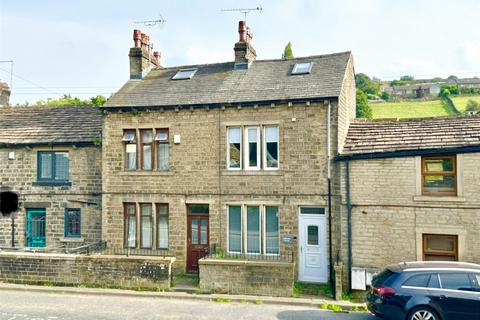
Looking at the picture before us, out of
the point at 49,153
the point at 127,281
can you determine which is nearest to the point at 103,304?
the point at 127,281

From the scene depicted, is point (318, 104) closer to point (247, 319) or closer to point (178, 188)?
point (178, 188)

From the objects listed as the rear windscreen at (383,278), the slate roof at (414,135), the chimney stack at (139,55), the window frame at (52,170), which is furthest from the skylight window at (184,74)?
the rear windscreen at (383,278)

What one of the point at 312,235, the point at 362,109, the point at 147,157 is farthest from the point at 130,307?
the point at 362,109

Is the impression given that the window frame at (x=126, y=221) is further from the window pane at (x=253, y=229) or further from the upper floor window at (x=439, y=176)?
the upper floor window at (x=439, y=176)

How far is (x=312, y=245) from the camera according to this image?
48.1 feet

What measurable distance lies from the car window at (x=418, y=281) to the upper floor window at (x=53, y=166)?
13979mm

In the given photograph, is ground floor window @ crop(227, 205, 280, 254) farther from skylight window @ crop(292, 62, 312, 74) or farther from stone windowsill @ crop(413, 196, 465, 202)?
skylight window @ crop(292, 62, 312, 74)

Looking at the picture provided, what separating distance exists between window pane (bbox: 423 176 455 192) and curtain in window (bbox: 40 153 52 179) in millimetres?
15031

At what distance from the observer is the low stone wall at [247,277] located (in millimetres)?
12773

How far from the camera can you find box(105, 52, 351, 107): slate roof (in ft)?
49.7

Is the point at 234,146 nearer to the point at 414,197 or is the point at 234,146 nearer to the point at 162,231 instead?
the point at 162,231

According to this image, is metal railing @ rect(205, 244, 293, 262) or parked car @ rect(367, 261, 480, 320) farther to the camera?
metal railing @ rect(205, 244, 293, 262)

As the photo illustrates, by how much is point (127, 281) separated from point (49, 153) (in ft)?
24.7

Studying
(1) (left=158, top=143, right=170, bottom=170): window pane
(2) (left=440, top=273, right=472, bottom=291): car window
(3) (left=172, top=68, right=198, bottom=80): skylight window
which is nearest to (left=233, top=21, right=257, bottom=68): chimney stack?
(3) (left=172, top=68, right=198, bottom=80): skylight window
